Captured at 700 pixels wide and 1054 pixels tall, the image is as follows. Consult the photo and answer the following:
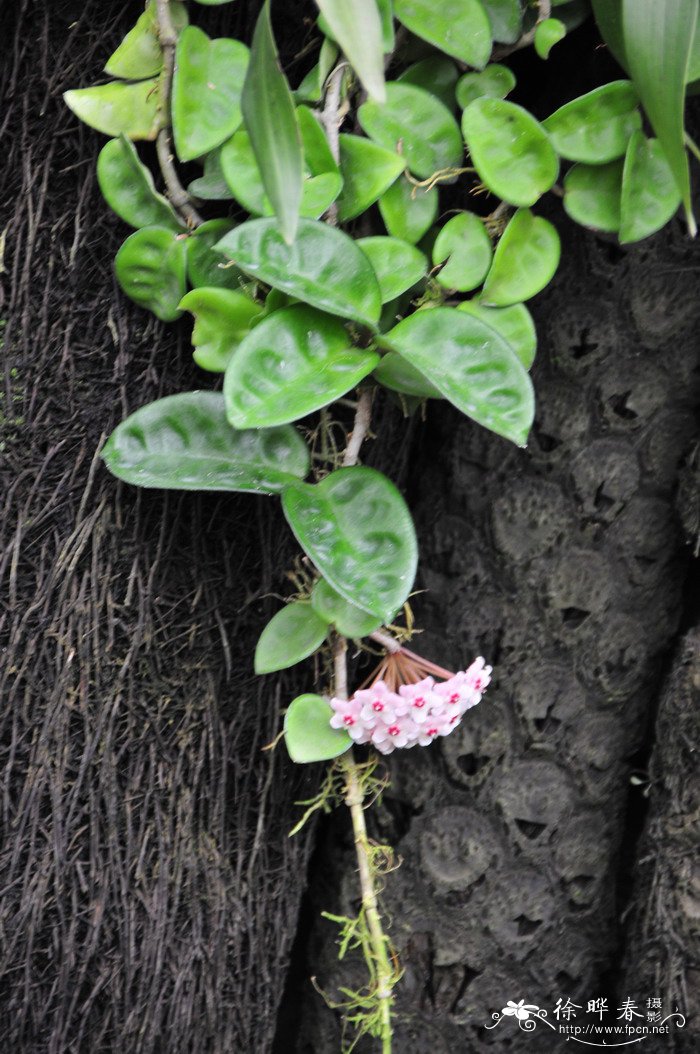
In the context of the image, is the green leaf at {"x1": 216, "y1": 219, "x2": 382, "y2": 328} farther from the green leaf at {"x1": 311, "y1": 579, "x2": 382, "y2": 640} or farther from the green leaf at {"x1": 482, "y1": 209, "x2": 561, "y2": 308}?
the green leaf at {"x1": 311, "y1": 579, "x2": 382, "y2": 640}

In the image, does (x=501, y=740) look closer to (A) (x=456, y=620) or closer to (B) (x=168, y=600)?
(A) (x=456, y=620)

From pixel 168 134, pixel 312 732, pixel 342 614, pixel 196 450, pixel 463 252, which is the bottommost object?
pixel 312 732

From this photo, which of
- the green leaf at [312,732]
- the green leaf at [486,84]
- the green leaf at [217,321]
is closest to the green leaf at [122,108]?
the green leaf at [217,321]

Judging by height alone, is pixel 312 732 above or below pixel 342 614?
below

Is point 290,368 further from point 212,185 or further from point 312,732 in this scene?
point 312,732

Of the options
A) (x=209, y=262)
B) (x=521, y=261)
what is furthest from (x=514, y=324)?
(x=209, y=262)

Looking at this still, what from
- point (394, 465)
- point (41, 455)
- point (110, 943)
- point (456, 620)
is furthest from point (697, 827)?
point (41, 455)

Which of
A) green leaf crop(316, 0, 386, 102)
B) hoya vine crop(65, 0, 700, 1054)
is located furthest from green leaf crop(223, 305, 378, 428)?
green leaf crop(316, 0, 386, 102)

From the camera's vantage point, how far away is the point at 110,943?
85cm

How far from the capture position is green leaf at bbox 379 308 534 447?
699mm

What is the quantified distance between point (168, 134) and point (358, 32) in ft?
0.92

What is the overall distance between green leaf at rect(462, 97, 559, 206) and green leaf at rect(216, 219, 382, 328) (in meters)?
0.14

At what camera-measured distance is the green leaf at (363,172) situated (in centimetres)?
74

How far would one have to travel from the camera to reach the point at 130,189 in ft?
2.52
